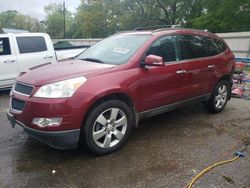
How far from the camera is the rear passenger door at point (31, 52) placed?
290 inches

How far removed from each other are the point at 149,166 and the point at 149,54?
5.50 feet

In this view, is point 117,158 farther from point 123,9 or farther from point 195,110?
point 123,9

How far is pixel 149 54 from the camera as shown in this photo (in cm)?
398

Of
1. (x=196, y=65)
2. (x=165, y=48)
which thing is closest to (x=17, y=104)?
(x=165, y=48)

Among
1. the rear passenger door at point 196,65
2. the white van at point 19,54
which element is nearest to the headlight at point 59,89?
the rear passenger door at point 196,65

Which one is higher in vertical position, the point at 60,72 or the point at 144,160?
the point at 60,72

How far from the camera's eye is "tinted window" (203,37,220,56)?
5117 millimetres

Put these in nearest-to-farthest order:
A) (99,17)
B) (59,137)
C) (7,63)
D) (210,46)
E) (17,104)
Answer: (59,137) < (17,104) < (210,46) < (7,63) < (99,17)

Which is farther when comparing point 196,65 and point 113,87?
point 196,65

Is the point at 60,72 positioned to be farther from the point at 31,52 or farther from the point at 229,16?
the point at 229,16

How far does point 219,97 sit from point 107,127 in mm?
2962

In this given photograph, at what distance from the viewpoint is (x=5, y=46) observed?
7.19 m

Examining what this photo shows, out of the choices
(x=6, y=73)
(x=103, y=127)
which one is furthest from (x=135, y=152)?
(x=6, y=73)

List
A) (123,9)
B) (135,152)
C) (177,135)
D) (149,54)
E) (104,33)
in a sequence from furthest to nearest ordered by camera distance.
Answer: (104,33) < (123,9) < (177,135) < (149,54) < (135,152)
